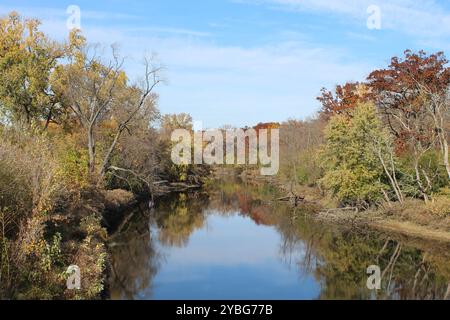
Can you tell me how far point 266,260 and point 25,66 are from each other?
67.4 feet

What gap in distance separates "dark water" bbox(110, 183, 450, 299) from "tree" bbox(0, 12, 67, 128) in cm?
1070

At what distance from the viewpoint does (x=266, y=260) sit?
20.0m

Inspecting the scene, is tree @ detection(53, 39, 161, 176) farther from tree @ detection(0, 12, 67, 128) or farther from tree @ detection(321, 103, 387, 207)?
tree @ detection(321, 103, 387, 207)

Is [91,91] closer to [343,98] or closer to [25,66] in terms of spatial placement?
[25,66]

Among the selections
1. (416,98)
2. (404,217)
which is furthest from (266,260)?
(416,98)

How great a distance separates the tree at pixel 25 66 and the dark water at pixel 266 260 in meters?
10.7

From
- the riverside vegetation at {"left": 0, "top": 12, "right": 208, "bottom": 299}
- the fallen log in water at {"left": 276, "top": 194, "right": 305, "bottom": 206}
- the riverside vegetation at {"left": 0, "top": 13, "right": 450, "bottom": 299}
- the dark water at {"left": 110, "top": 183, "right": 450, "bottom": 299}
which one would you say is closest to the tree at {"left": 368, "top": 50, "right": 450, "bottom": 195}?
the riverside vegetation at {"left": 0, "top": 13, "right": 450, "bottom": 299}

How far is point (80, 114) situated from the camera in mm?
32219

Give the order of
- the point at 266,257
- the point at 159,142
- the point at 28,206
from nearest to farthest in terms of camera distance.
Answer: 1. the point at 28,206
2. the point at 266,257
3. the point at 159,142

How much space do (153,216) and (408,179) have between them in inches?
633

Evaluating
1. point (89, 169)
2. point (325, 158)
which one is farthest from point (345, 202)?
point (89, 169)

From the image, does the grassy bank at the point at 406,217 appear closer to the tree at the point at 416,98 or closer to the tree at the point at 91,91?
the tree at the point at 416,98

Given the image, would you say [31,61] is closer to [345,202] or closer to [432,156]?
[345,202]

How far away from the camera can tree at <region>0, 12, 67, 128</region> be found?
2966 centimetres
